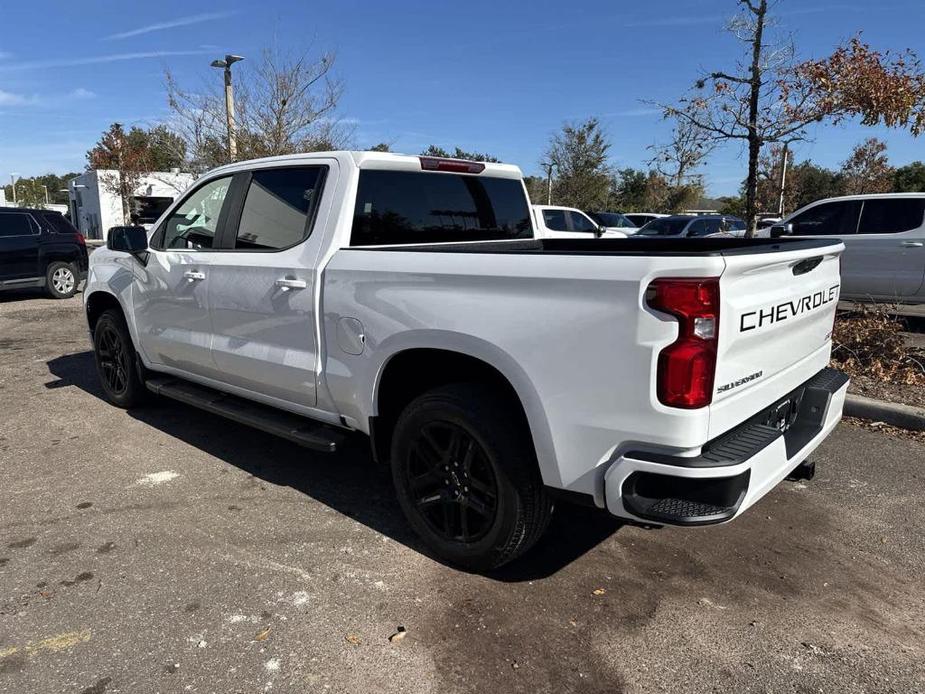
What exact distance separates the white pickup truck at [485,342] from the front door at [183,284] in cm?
2

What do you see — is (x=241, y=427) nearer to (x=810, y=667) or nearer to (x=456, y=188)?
(x=456, y=188)

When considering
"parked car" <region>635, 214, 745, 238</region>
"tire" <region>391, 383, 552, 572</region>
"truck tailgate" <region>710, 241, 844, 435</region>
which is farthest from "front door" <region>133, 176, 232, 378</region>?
"parked car" <region>635, 214, 745, 238</region>

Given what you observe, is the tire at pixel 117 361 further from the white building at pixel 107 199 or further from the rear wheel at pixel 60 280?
the white building at pixel 107 199

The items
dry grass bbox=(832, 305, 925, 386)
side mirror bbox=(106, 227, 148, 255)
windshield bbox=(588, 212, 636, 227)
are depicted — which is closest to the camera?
side mirror bbox=(106, 227, 148, 255)

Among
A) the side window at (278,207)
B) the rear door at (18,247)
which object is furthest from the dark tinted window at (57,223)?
the side window at (278,207)

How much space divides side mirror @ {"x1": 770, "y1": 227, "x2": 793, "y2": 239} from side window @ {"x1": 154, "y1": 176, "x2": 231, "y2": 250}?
7.63m

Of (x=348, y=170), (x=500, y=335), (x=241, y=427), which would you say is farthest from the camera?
(x=241, y=427)

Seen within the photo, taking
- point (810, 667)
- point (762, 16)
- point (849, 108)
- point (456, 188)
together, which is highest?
point (762, 16)

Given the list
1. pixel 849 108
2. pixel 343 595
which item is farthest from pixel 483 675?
pixel 849 108

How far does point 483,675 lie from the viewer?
2475 mm

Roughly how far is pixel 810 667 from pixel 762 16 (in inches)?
296

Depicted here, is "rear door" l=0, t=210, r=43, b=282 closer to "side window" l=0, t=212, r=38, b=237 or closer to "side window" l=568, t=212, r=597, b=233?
"side window" l=0, t=212, r=38, b=237

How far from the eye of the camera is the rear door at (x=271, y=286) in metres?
3.59

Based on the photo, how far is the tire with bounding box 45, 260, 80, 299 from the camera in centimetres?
1297
